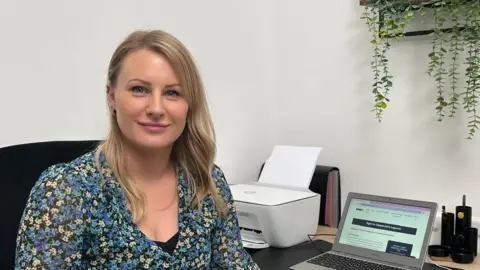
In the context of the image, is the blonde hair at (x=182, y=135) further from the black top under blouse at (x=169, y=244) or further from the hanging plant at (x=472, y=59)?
the hanging plant at (x=472, y=59)

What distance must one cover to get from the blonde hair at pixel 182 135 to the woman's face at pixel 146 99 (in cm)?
2

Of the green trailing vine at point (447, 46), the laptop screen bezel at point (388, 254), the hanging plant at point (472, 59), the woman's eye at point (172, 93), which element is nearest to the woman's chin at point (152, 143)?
the woman's eye at point (172, 93)

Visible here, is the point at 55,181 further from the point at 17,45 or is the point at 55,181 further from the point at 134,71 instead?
the point at 17,45

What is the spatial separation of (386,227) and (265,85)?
0.92m

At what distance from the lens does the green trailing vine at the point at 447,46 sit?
1713 millimetres

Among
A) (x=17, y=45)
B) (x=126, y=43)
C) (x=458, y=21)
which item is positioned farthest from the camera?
(x=458, y=21)

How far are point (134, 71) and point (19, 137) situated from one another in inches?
19.8

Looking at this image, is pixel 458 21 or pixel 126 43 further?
pixel 458 21

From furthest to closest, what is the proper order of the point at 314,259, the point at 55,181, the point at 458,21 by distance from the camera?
the point at 458,21, the point at 314,259, the point at 55,181

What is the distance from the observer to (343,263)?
1572mm

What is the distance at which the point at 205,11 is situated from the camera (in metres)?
2.00

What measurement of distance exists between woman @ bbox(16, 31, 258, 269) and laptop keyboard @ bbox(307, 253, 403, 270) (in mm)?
389

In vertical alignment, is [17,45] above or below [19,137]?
above

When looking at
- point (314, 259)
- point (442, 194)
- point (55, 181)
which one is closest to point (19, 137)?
point (55, 181)
